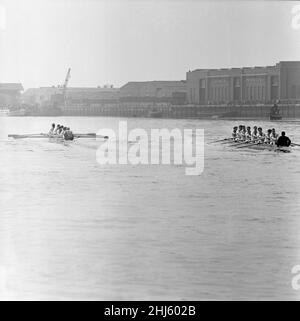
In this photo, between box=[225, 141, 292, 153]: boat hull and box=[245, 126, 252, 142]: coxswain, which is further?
box=[245, 126, 252, 142]: coxswain

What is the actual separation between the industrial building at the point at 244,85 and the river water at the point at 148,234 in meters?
Answer: 56.5

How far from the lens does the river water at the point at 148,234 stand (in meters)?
9.51

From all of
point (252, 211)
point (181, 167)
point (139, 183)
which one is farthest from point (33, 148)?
point (252, 211)

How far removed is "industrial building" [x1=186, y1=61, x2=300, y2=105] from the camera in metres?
79.9

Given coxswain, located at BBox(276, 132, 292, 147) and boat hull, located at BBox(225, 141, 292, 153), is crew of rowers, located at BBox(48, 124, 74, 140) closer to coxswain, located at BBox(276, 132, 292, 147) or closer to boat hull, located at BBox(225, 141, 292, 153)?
boat hull, located at BBox(225, 141, 292, 153)

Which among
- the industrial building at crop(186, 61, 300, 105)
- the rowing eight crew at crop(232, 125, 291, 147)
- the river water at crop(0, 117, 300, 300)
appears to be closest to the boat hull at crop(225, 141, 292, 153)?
the rowing eight crew at crop(232, 125, 291, 147)

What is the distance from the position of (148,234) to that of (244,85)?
73892 millimetres

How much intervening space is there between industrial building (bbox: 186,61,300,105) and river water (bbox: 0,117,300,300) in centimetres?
5645

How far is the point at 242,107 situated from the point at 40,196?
6622 centimetres

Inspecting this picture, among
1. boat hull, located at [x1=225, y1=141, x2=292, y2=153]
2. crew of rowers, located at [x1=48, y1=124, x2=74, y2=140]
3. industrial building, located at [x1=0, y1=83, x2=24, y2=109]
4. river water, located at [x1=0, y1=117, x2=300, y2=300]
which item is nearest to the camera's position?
river water, located at [x1=0, y1=117, x2=300, y2=300]

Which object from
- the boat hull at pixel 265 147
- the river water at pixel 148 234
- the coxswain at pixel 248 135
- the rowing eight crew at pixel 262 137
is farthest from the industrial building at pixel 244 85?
the river water at pixel 148 234

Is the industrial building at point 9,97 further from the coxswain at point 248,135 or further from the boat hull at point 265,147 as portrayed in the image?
the boat hull at point 265,147

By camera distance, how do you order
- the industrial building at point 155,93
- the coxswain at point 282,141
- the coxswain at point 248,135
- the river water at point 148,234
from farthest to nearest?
the industrial building at point 155,93 < the coxswain at point 248,135 < the coxswain at point 282,141 < the river water at point 148,234
